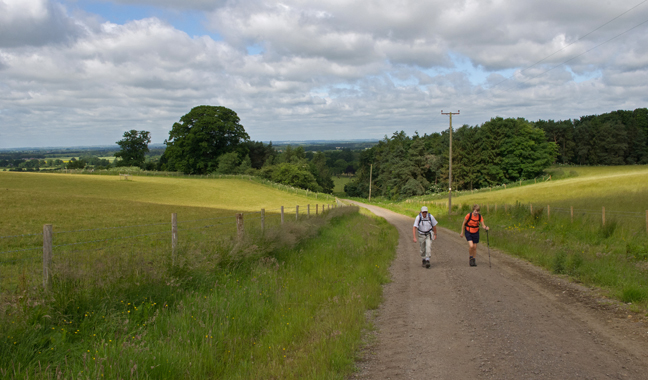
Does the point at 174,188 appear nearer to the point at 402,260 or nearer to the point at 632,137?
the point at 402,260

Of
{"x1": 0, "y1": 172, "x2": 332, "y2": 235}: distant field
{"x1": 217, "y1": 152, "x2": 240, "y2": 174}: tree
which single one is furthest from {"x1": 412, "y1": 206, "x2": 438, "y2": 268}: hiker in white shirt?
{"x1": 217, "y1": 152, "x2": 240, "y2": 174}: tree

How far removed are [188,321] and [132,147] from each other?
101227 millimetres

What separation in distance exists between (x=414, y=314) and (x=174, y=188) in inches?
2236

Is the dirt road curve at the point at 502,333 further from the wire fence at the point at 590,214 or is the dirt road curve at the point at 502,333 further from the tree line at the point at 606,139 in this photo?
the tree line at the point at 606,139

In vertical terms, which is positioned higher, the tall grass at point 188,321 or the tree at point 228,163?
the tree at point 228,163

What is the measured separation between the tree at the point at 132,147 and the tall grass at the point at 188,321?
96931 millimetres

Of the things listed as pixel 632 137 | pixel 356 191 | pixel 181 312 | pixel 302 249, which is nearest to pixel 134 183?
pixel 302 249

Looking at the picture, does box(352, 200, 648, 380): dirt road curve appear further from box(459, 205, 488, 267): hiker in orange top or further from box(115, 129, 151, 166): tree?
box(115, 129, 151, 166): tree

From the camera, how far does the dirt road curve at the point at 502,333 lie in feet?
16.9

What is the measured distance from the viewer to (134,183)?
6231 centimetres

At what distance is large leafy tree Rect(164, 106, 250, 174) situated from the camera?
82938mm

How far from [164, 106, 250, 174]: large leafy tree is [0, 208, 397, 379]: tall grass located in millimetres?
76633

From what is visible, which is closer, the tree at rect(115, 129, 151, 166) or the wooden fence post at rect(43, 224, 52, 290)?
the wooden fence post at rect(43, 224, 52, 290)

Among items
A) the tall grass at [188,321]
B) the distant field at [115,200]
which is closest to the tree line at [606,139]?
the distant field at [115,200]
